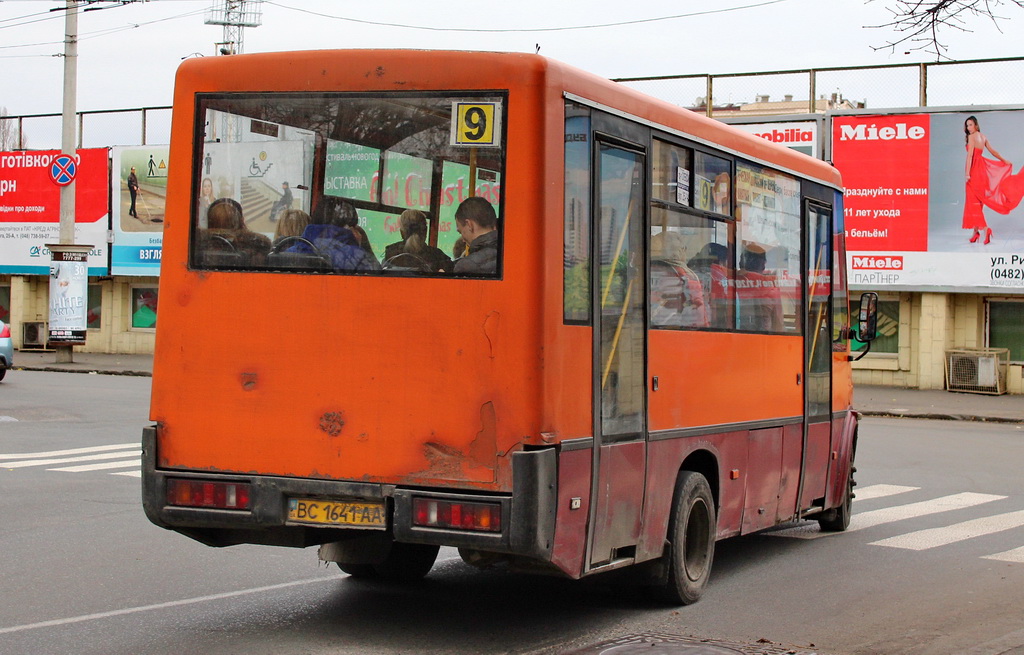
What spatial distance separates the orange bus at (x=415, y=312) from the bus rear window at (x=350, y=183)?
0.01m

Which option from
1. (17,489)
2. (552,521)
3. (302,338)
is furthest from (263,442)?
(17,489)

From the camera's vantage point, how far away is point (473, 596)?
803 centimetres

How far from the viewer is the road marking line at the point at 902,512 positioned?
11250mm

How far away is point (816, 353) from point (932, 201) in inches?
768

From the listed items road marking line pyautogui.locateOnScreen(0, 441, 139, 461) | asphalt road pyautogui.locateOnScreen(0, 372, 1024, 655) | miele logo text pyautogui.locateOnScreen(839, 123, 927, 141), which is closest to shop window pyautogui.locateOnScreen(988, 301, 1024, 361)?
miele logo text pyautogui.locateOnScreen(839, 123, 927, 141)

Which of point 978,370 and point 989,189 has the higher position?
point 989,189

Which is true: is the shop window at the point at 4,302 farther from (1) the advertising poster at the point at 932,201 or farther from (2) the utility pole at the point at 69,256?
(1) the advertising poster at the point at 932,201

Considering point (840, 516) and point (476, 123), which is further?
point (840, 516)

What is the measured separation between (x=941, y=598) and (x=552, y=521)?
3430mm

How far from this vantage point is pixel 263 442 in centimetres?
657

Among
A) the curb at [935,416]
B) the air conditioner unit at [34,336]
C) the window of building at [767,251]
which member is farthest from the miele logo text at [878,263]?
the air conditioner unit at [34,336]

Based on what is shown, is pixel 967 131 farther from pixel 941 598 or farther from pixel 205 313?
pixel 205 313

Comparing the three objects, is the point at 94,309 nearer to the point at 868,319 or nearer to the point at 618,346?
the point at 868,319

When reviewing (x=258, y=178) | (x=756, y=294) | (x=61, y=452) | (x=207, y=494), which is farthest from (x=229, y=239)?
(x=61, y=452)
